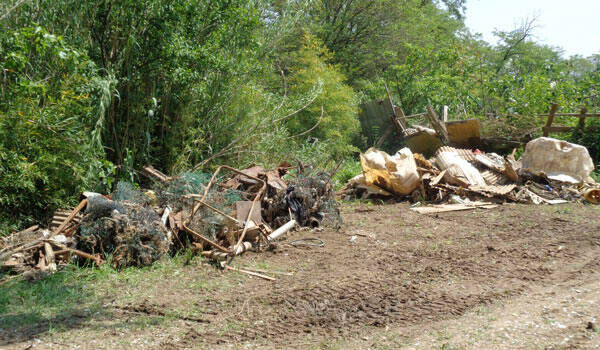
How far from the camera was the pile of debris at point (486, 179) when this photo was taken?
838 cm

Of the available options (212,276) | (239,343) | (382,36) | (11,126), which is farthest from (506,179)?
(382,36)

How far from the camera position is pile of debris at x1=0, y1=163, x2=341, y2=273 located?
455cm

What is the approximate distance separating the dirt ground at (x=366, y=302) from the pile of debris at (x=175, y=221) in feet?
1.13

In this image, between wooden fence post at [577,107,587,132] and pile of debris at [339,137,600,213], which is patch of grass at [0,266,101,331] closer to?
pile of debris at [339,137,600,213]

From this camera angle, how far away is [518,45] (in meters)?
25.9

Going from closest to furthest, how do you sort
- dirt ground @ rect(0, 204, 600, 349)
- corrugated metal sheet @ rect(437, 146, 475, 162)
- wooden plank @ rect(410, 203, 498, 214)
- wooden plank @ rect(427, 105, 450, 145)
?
dirt ground @ rect(0, 204, 600, 349), wooden plank @ rect(410, 203, 498, 214), corrugated metal sheet @ rect(437, 146, 475, 162), wooden plank @ rect(427, 105, 450, 145)

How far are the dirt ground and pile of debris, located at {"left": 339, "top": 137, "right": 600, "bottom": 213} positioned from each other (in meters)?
2.53

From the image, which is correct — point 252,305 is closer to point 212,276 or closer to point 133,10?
point 212,276

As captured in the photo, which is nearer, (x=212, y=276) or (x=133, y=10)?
(x=212, y=276)

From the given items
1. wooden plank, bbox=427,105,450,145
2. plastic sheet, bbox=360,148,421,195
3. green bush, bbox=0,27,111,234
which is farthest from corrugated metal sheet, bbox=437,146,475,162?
A: green bush, bbox=0,27,111,234

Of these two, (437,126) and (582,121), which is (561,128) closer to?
(582,121)

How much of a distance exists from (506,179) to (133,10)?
7.11 m

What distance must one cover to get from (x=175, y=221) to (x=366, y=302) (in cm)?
245

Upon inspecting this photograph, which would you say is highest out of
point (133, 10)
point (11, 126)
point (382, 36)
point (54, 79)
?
point (382, 36)
